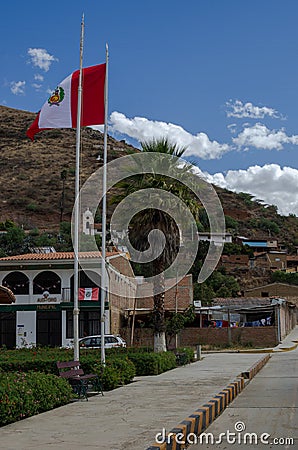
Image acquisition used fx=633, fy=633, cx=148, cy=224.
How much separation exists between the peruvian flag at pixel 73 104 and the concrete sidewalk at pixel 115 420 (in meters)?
7.40

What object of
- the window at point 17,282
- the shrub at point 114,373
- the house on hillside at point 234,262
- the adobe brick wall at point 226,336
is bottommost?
the adobe brick wall at point 226,336

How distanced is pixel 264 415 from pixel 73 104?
33.0ft

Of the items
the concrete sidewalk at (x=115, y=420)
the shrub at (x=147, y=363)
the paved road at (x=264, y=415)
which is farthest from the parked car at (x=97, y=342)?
the concrete sidewalk at (x=115, y=420)

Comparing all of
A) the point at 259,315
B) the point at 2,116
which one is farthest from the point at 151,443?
the point at 2,116

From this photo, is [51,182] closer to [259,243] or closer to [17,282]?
[259,243]

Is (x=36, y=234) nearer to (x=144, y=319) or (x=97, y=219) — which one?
(x=97, y=219)

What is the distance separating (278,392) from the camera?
1598 centimetres

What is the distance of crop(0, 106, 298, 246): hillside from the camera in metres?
100

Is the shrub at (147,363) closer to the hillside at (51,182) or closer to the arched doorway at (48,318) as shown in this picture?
the arched doorway at (48,318)

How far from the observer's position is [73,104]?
1773 centimetres

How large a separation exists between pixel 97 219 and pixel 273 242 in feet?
121

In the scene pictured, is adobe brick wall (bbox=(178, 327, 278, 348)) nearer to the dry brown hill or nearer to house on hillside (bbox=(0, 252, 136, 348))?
house on hillside (bbox=(0, 252, 136, 348))

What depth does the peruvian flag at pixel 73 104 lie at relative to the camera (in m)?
17.5

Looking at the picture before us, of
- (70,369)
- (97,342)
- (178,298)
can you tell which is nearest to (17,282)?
(97,342)
